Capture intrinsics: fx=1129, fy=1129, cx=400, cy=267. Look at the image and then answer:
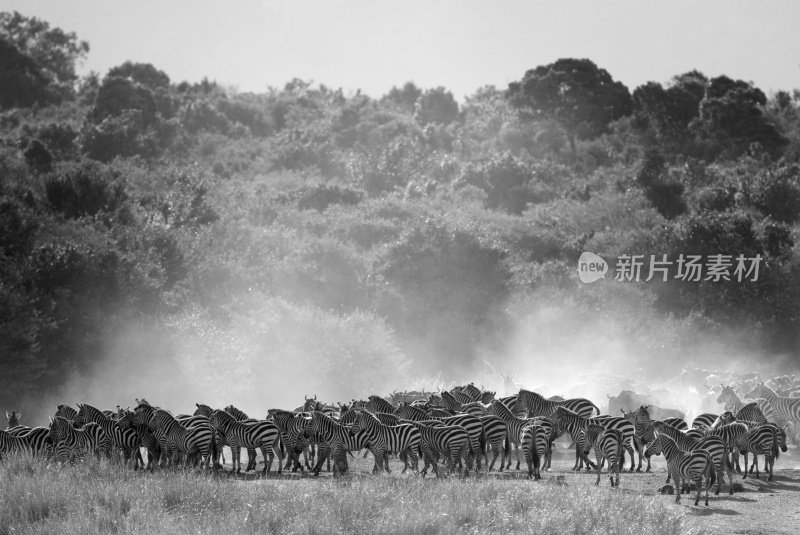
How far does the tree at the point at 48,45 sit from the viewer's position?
311 feet

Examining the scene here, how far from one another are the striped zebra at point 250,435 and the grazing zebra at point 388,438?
1779 mm

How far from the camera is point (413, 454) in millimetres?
23172

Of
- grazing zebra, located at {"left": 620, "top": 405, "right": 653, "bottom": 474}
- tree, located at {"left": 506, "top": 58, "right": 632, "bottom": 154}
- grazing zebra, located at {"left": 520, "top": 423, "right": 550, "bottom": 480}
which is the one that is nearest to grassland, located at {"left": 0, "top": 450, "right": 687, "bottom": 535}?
grazing zebra, located at {"left": 520, "top": 423, "right": 550, "bottom": 480}

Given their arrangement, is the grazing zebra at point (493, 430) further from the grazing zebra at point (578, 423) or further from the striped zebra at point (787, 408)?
the striped zebra at point (787, 408)

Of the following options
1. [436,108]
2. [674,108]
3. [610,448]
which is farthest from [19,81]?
[610,448]

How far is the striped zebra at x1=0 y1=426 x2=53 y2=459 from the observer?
23469 millimetres

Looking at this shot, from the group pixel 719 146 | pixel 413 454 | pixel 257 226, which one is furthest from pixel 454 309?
pixel 413 454

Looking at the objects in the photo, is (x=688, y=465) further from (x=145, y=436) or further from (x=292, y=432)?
(x=145, y=436)

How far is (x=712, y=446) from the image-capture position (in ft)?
70.0

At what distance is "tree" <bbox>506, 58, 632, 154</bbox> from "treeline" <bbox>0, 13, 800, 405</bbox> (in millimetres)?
157

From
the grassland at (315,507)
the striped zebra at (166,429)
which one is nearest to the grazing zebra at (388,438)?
the grassland at (315,507)

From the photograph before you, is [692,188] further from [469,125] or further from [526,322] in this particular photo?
[469,125]

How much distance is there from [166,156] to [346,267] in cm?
2462

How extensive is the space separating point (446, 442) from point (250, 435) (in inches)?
165
